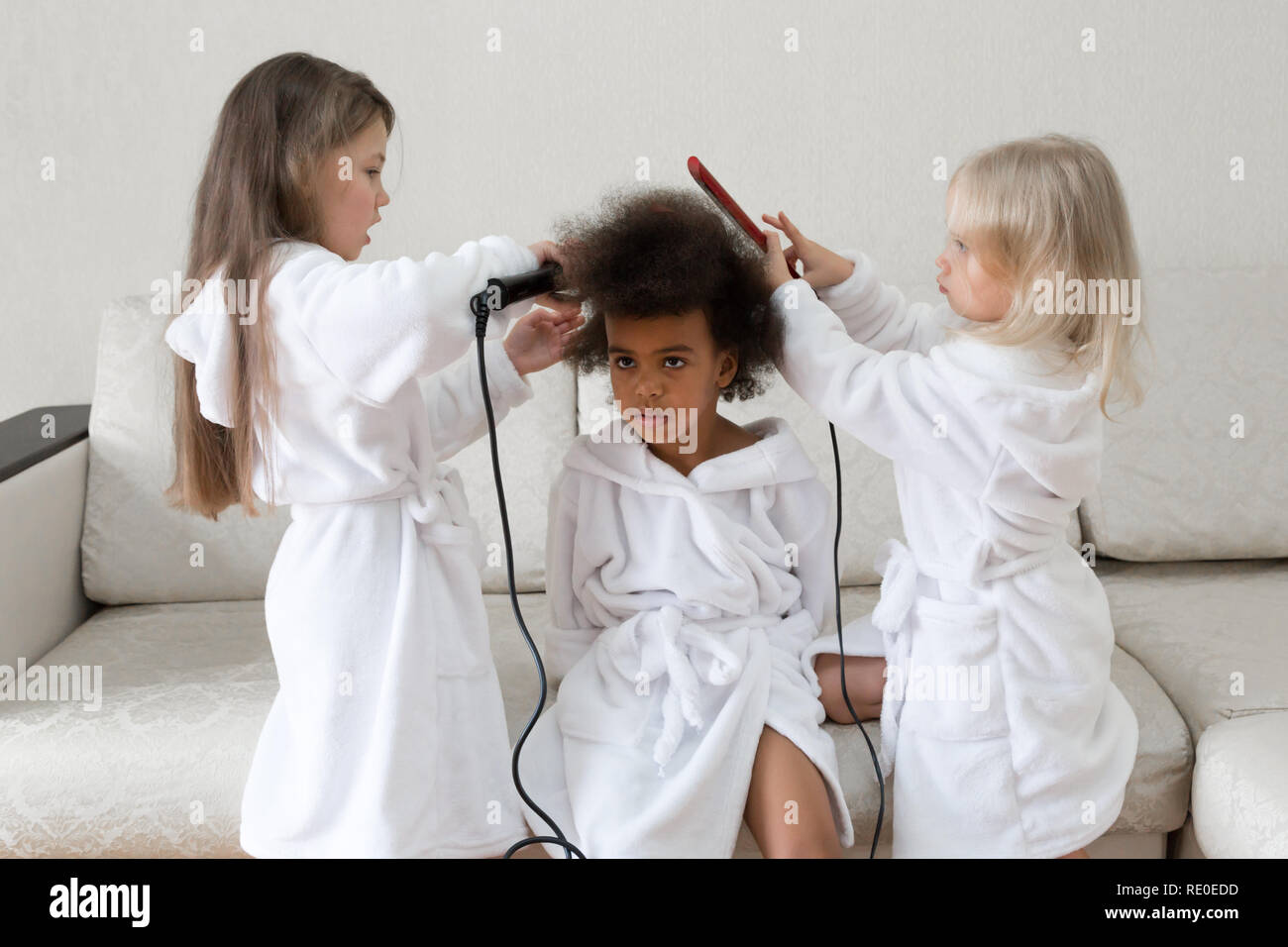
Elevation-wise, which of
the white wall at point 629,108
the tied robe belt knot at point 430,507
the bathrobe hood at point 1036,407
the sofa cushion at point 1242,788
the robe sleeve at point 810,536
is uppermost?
the white wall at point 629,108

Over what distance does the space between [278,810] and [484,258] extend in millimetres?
662

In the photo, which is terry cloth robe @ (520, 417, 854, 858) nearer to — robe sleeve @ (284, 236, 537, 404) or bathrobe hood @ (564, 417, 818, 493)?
bathrobe hood @ (564, 417, 818, 493)

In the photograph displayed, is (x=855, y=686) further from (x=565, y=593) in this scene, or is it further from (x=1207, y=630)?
(x=1207, y=630)

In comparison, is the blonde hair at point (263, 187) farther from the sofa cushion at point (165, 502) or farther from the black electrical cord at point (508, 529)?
the sofa cushion at point (165, 502)

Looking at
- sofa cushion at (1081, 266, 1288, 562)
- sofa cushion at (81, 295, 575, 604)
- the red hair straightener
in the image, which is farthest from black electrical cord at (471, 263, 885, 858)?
sofa cushion at (1081, 266, 1288, 562)

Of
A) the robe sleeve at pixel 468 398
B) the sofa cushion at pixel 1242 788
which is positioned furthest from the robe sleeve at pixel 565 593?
the sofa cushion at pixel 1242 788

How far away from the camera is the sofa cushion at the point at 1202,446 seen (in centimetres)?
201

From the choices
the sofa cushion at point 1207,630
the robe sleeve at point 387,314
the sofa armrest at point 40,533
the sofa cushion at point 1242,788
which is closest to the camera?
the robe sleeve at point 387,314

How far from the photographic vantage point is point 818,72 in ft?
7.36

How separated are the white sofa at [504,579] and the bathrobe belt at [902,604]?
5cm

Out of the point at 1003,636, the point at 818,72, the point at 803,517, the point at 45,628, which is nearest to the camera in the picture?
the point at 1003,636

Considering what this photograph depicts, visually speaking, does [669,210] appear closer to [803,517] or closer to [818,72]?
[803,517]

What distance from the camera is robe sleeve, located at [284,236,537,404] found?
Result: 1.23 meters
